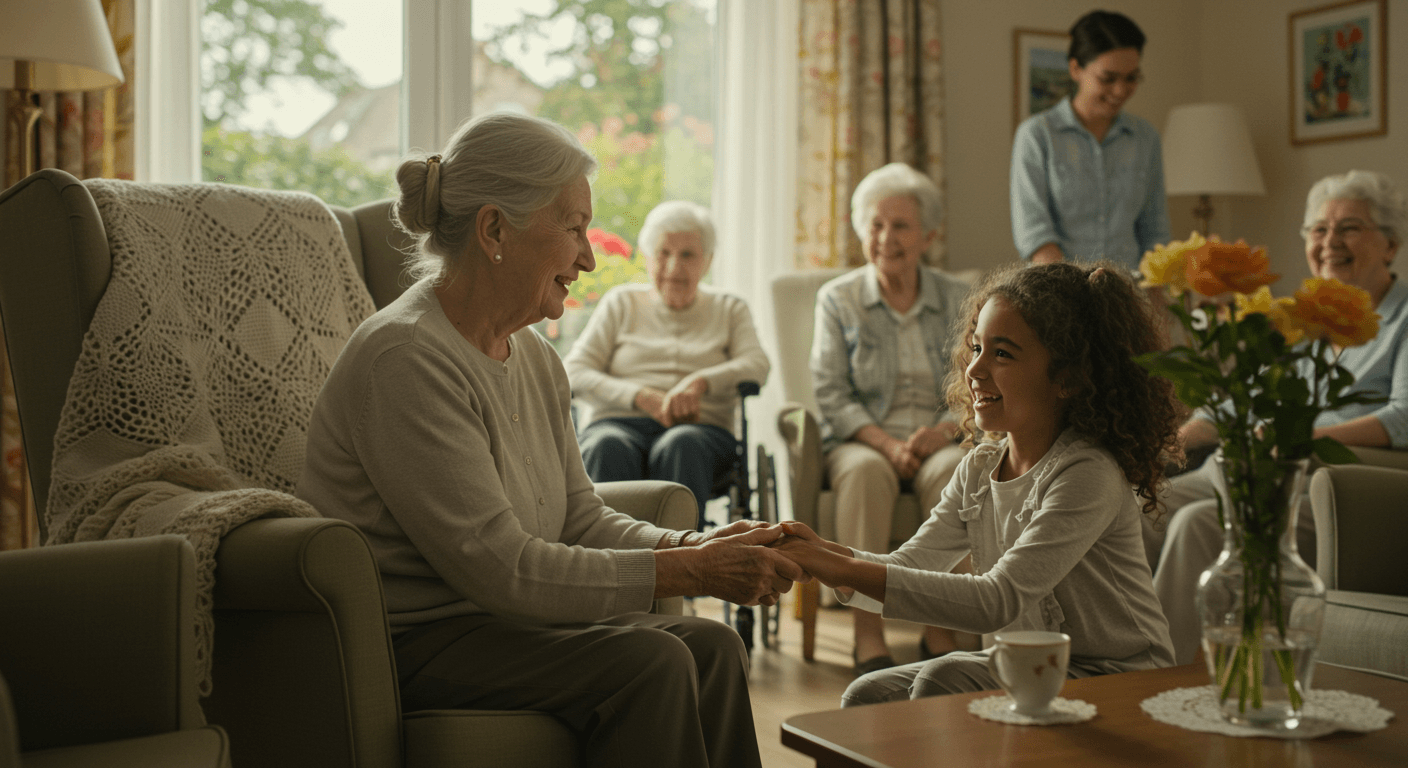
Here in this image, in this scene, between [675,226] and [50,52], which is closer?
[50,52]

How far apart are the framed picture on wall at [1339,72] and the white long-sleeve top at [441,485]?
4248mm

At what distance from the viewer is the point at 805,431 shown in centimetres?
329

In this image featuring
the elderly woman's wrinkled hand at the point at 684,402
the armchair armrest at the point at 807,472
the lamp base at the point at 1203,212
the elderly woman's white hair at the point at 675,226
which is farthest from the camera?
the lamp base at the point at 1203,212

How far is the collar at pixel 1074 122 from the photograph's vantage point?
160 inches

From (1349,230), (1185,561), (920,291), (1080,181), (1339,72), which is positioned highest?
(1339,72)

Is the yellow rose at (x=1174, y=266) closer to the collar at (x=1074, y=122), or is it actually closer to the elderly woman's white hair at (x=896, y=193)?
the elderly woman's white hair at (x=896, y=193)

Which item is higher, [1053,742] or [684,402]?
[684,402]

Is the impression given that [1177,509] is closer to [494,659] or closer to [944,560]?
[944,560]

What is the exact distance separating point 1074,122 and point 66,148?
322 centimetres

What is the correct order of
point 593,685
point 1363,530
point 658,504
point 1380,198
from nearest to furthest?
point 593,685
point 658,504
point 1363,530
point 1380,198

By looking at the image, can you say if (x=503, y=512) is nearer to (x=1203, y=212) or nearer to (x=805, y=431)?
(x=805, y=431)

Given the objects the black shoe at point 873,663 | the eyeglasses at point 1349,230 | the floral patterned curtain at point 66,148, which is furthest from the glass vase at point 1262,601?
the floral patterned curtain at point 66,148

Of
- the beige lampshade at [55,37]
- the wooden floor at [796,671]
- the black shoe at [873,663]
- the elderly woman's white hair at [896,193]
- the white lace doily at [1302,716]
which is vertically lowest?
the wooden floor at [796,671]

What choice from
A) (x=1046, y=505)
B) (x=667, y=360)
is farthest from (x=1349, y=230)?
(x=1046, y=505)
